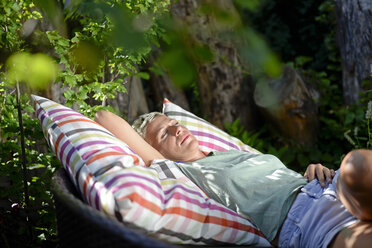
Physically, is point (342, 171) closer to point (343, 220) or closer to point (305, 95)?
point (343, 220)

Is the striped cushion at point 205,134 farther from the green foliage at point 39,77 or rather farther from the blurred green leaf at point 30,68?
the blurred green leaf at point 30,68

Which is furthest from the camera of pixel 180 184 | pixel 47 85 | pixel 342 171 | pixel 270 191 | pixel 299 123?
pixel 299 123

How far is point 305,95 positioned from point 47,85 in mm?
2876

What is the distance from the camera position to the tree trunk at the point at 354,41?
427cm

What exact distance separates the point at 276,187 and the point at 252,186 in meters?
0.12

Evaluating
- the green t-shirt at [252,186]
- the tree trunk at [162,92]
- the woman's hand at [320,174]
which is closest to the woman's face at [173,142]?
the green t-shirt at [252,186]

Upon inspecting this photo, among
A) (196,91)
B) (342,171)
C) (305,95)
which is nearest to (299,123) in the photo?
(305,95)

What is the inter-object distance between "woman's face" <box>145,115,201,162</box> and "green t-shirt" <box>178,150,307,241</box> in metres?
0.12

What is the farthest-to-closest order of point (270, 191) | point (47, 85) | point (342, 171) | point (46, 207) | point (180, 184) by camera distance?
point (47, 85), point (46, 207), point (270, 191), point (180, 184), point (342, 171)

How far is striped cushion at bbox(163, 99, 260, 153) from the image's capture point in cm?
285

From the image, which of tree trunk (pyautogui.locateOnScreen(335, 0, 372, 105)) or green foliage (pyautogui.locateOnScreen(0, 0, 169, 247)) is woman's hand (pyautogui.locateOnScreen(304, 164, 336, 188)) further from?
tree trunk (pyautogui.locateOnScreen(335, 0, 372, 105))

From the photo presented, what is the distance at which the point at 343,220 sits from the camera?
1.82 meters

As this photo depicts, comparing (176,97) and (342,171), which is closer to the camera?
(342,171)

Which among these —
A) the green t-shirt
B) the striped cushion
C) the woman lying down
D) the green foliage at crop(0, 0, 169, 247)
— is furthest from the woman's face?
the green foliage at crop(0, 0, 169, 247)
